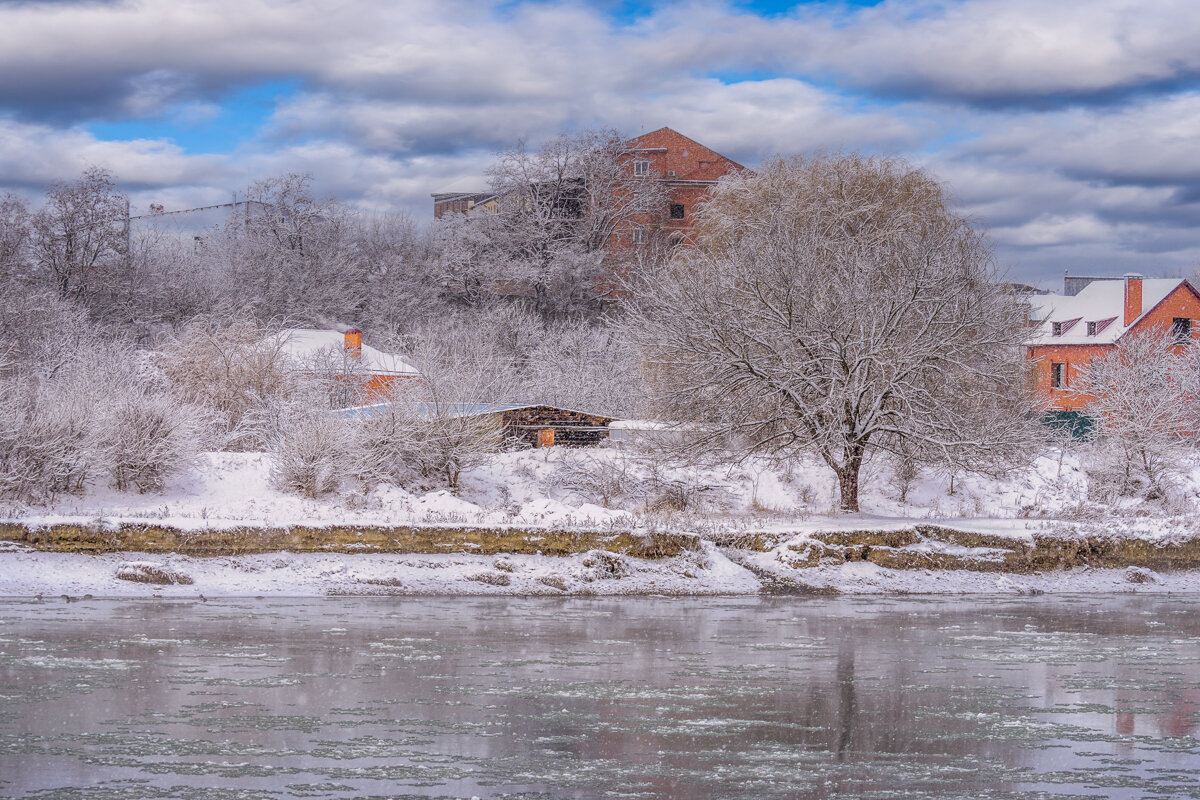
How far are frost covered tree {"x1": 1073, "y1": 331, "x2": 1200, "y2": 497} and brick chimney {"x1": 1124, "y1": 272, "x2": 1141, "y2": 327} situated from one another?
18295 mm

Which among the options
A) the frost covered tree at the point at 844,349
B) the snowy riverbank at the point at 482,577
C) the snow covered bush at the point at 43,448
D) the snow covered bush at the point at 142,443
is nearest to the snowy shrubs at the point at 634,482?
the frost covered tree at the point at 844,349

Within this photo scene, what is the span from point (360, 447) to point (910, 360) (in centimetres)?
1128

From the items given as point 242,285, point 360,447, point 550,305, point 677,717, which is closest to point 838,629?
point 677,717

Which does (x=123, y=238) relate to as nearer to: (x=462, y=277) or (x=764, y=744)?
(x=462, y=277)

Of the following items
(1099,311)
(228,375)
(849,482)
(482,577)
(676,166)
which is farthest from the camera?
(676,166)

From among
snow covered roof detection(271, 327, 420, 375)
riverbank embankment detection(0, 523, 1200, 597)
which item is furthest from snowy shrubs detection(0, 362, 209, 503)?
snow covered roof detection(271, 327, 420, 375)

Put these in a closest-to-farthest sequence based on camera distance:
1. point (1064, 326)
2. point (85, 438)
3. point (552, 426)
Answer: point (85, 438), point (552, 426), point (1064, 326)

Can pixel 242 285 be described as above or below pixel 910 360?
above

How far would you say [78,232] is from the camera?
170ft

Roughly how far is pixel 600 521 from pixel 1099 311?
146 ft

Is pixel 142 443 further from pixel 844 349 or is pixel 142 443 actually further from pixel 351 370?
pixel 844 349

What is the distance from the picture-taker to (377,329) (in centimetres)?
5759

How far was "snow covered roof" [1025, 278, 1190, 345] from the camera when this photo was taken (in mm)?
54406

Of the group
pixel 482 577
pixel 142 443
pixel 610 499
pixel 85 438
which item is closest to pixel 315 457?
pixel 142 443
